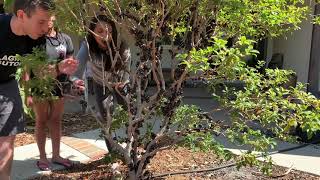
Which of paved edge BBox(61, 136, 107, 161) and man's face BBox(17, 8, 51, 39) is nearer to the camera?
man's face BBox(17, 8, 51, 39)

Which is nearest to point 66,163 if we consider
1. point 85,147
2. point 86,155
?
point 86,155

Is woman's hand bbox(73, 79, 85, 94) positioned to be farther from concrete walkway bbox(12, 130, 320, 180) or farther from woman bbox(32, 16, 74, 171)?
concrete walkway bbox(12, 130, 320, 180)

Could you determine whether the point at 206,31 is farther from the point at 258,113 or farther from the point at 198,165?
the point at 198,165

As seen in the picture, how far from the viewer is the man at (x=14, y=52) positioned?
10.1 ft

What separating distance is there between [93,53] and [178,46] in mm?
1020

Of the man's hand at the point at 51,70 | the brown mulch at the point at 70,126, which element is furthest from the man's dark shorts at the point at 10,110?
the brown mulch at the point at 70,126

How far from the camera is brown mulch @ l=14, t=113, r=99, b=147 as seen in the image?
5.48m

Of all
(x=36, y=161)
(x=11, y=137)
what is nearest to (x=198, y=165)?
(x=36, y=161)

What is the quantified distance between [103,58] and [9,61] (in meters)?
0.99

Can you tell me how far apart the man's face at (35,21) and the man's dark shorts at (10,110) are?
1.51 feet

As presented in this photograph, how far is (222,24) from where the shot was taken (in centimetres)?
331

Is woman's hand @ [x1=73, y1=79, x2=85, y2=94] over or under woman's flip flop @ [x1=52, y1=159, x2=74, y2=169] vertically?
over

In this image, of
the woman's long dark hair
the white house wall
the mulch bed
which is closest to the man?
the woman's long dark hair

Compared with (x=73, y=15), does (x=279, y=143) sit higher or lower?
lower
